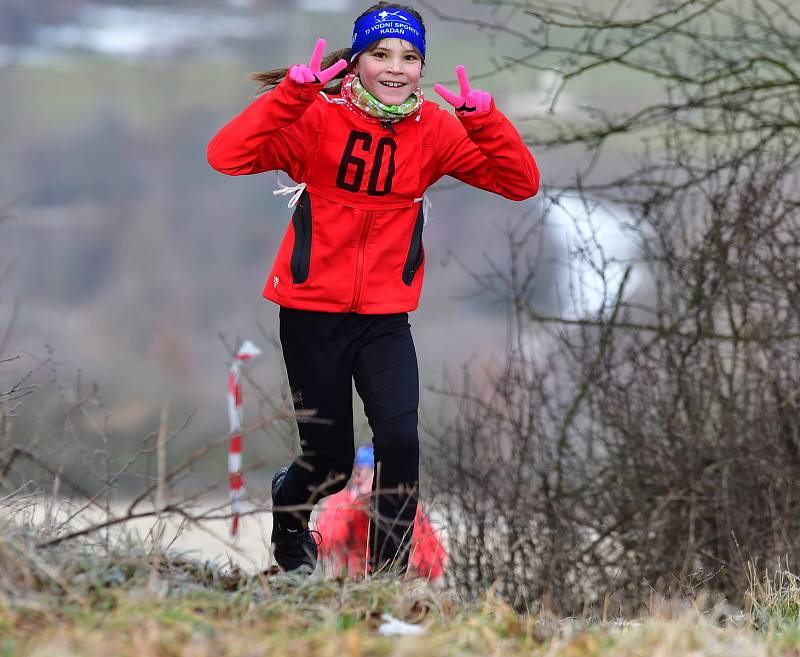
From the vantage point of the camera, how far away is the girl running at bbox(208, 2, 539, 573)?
15.7 ft

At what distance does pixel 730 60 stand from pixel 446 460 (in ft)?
9.56

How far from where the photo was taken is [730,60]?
7879 millimetres

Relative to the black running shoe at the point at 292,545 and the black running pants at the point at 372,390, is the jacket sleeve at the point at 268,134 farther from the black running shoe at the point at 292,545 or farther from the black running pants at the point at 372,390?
the black running shoe at the point at 292,545

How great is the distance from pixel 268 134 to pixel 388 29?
0.61 meters

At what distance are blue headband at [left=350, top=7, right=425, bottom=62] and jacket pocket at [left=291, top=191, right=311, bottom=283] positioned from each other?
593 millimetres

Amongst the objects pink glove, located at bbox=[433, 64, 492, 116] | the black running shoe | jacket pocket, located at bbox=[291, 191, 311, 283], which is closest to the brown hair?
pink glove, located at bbox=[433, 64, 492, 116]

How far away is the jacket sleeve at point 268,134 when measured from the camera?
4.55m

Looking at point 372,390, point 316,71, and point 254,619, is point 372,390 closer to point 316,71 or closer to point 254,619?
point 316,71

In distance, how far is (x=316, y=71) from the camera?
454 cm

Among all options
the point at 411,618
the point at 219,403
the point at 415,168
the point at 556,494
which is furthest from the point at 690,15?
the point at 219,403

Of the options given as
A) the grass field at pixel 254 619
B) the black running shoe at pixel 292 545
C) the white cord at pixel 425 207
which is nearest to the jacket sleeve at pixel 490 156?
the white cord at pixel 425 207

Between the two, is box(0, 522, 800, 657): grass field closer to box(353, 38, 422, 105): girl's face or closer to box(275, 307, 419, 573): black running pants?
box(275, 307, 419, 573): black running pants

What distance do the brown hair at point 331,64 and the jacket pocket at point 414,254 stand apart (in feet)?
1.84

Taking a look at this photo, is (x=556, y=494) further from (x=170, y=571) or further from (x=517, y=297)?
(x=170, y=571)
